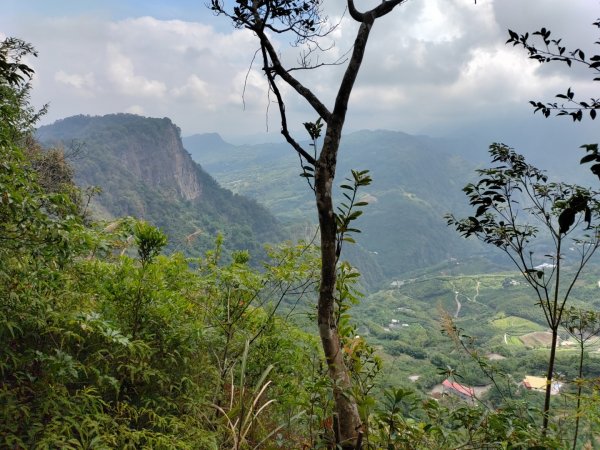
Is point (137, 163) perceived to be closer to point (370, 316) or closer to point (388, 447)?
point (370, 316)

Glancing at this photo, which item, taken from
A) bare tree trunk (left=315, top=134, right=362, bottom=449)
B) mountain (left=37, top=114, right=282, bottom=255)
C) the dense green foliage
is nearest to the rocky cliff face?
mountain (left=37, top=114, right=282, bottom=255)

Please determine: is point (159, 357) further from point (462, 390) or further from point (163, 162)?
point (163, 162)

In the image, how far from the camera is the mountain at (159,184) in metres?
71.8

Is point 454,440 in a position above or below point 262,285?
below

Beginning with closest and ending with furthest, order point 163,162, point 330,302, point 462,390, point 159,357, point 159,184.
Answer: point 330,302, point 159,357, point 462,390, point 159,184, point 163,162

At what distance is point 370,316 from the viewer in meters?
71.6

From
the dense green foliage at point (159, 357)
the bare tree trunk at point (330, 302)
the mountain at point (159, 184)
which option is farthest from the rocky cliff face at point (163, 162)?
the bare tree trunk at point (330, 302)

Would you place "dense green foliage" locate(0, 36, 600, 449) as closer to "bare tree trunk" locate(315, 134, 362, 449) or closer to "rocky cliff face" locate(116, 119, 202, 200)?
"bare tree trunk" locate(315, 134, 362, 449)

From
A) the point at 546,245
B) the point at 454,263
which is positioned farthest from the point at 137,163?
the point at 546,245

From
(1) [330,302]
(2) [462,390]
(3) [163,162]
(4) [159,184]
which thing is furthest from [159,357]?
(3) [163,162]

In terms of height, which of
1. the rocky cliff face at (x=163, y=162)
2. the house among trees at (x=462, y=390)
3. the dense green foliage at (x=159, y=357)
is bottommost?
the house among trees at (x=462, y=390)

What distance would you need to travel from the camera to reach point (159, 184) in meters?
99.1

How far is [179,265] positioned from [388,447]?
5.74 feet

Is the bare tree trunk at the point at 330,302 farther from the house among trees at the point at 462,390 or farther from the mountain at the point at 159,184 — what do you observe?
the mountain at the point at 159,184
